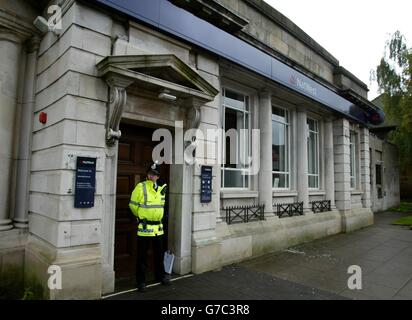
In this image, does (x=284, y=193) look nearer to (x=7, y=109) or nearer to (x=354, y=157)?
(x=354, y=157)

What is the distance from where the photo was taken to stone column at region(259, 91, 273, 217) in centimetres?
743

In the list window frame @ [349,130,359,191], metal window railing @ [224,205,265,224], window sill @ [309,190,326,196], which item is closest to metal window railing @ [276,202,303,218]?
metal window railing @ [224,205,265,224]

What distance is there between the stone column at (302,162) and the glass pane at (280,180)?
1.23 ft

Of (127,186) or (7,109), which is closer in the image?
(7,109)

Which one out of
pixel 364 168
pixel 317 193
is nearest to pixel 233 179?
pixel 317 193

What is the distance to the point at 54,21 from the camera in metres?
4.55

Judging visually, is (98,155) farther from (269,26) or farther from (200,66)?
(269,26)

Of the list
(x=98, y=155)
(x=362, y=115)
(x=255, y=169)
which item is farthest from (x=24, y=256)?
(x=362, y=115)

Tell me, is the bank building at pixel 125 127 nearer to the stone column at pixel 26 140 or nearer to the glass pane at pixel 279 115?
the stone column at pixel 26 140

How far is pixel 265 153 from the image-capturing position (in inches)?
298

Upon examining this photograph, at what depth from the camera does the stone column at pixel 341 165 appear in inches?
415

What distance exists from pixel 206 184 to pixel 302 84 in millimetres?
4512

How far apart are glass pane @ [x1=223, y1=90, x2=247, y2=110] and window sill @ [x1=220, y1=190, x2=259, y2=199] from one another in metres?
2.08
